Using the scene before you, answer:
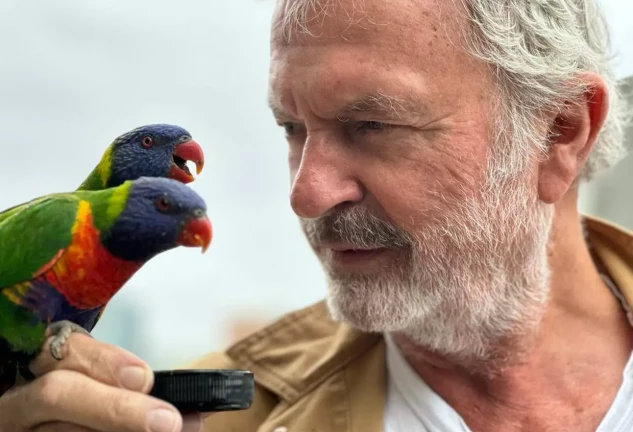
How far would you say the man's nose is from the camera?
3.23 feet

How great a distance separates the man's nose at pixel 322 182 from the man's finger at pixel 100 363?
41cm

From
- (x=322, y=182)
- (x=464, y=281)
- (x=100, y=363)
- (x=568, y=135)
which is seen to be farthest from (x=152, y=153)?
(x=568, y=135)

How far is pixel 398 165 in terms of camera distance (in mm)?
1027

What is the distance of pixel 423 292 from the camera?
43.2 inches

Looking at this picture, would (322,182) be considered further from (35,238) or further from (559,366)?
(559,366)

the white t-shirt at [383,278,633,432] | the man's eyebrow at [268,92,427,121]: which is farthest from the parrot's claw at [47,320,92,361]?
the white t-shirt at [383,278,633,432]

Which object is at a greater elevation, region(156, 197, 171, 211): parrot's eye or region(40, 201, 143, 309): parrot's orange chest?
region(156, 197, 171, 211): parrot's eye

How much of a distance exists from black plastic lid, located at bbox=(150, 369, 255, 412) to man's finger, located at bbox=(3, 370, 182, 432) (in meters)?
0.02

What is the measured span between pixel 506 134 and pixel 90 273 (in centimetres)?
76

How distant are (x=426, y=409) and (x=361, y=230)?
369mm

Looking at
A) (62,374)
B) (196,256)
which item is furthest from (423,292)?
(62,374)

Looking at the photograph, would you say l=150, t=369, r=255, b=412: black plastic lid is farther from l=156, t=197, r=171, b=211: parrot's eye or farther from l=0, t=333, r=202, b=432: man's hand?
l=156, t=197, r=171, b=211: parrot's eye

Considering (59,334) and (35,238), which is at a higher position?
(35,238)

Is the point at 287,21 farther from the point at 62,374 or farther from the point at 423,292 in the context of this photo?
the point at 62,374
